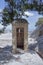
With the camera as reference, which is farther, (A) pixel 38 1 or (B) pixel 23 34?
(B) pixel 23 34

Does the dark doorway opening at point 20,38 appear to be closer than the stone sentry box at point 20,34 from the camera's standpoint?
No

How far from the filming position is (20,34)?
48.0 feet

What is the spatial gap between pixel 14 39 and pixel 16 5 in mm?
3906

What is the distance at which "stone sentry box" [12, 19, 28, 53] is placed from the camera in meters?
13.3

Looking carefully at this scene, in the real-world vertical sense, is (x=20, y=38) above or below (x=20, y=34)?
below

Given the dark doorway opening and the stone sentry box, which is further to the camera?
the dark doorway opening

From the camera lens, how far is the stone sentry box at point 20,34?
1327 cm

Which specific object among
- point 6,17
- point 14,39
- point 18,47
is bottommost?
point 18,47

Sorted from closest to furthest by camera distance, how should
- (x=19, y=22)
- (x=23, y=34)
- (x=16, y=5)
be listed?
1. (x=16, y=5)
2. (x=19, y=22)
3. (x=23, y=34)

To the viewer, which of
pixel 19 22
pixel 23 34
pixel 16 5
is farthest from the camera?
pixel 23 34

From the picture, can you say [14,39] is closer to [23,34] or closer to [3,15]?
[23,34]

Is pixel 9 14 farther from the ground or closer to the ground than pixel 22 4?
closer to the ground

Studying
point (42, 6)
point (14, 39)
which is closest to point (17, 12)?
point (42, 6)

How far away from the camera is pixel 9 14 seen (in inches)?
435
